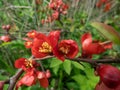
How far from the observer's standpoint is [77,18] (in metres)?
3.42

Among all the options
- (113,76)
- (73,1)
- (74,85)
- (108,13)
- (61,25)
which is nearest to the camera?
(113,76)

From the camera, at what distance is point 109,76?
2.07 ft

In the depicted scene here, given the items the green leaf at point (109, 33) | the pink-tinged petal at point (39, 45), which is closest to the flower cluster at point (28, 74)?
the pink-tinged petal at point (39, 45)

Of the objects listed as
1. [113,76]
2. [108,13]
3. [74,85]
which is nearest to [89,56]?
[113,76]

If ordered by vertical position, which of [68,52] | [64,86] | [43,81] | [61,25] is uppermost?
[68,52]

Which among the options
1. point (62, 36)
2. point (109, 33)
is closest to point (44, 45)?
point (109, 33)

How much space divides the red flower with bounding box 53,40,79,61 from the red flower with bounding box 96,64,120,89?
132 mm

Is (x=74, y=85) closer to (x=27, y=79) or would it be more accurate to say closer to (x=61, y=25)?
(x=61, y=25)

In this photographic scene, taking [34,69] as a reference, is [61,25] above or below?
below

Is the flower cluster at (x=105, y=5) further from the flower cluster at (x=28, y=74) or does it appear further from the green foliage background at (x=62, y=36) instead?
the flower cluster at (x=28, y=74)

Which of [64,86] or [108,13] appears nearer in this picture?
[64,86]

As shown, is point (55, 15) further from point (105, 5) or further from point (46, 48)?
point (46, 48)

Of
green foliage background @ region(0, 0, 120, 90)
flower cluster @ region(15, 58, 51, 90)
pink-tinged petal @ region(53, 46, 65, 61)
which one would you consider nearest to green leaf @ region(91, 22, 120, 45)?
pink-tinged petal @ region(53, 46, 65, 61)

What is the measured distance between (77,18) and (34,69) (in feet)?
8.44
